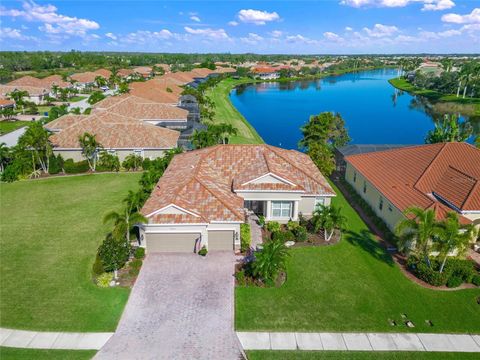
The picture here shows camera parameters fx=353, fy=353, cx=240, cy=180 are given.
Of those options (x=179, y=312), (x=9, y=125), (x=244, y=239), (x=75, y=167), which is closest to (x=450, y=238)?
(x=244, y=239)

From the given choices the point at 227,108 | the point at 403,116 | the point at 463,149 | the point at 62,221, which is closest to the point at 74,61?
the point at 227,108

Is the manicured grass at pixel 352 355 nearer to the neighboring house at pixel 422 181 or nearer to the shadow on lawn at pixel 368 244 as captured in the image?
the shadow on lawn at pixel 368 244

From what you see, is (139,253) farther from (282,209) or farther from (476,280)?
(476,280)

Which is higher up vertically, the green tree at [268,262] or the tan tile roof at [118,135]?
the tan tile roof at [118,135]

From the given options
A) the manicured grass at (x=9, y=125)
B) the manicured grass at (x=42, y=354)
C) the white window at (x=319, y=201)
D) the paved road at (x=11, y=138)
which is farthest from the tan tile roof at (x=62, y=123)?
the manicured grass at (x=42, y=354)

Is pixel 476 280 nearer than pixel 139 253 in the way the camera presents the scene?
Yes

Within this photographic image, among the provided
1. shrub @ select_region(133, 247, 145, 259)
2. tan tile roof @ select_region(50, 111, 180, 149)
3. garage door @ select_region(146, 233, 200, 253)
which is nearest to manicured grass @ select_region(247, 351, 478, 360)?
garage door @ select_region(146, 233, 200, 253)

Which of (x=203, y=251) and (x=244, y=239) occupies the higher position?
(x=244, y=239)
